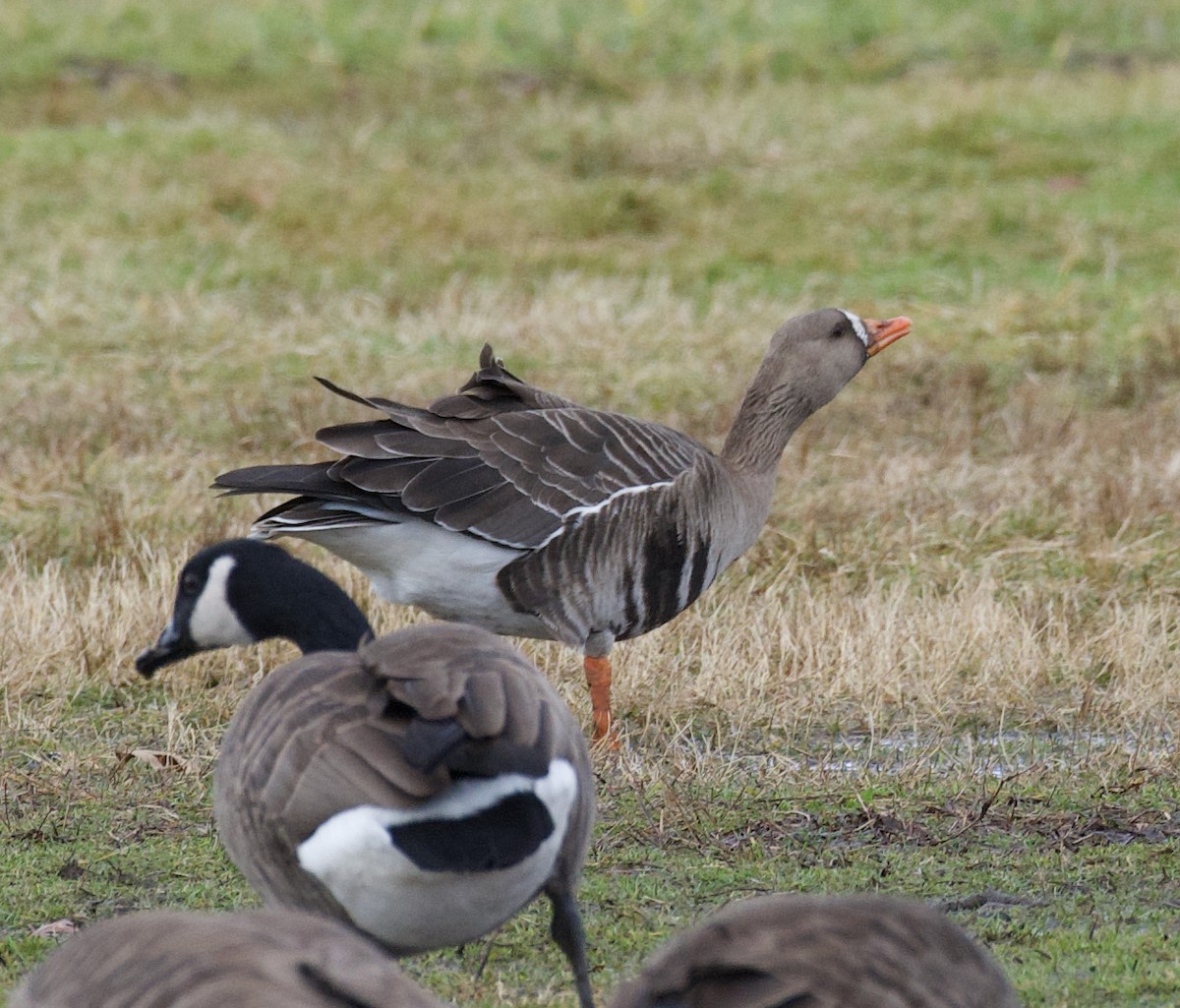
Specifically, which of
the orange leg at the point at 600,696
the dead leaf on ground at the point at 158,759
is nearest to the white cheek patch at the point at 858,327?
the orange leg at the point at 600,696

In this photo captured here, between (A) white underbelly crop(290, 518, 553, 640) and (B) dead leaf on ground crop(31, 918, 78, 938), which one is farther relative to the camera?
(A) white underbelly crop(290, 518, 553, 640)

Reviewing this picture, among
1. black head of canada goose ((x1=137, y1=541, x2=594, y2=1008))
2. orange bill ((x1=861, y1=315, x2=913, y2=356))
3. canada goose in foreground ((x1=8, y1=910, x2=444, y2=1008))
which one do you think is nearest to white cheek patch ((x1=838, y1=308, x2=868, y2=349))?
orange bill ((x1=861, y1=315, x2=913, y2=356))

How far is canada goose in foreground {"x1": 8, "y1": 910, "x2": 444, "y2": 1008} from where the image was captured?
2666 millimetres

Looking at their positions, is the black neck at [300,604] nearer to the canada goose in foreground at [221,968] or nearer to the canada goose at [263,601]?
the canada goose at [263,601]

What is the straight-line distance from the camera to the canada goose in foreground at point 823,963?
2818mm

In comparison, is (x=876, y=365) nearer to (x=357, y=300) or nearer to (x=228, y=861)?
(x=357, y=300)

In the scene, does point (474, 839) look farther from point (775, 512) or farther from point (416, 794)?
point (775, 512)

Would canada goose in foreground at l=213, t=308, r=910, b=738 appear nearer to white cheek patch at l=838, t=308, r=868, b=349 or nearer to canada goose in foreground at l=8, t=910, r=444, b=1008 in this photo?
white cheek patch at l=838, t=308, r=868, b=349

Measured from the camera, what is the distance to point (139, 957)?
288 centimetres

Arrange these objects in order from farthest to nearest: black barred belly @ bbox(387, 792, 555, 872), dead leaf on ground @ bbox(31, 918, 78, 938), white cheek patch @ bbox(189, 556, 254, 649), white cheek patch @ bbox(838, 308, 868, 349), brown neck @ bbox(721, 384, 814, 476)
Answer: white cheek patch @ bbox(838, 308, 868, 349), brown neck @ bbox(721, 384, 814, 476), white cheek patch @ bbox(189, 556, 254, 649), dead leaf on ground @ bbox(31, 918, 78, 938), black barred belly @ bbox(387, 792, 555, 872)

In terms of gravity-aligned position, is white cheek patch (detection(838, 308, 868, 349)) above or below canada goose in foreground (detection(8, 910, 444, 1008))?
below

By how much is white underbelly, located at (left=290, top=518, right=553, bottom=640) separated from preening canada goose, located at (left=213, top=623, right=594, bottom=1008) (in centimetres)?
211

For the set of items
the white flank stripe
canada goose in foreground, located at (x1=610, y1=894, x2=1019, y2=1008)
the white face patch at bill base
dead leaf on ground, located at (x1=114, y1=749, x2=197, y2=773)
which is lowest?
dead leaf on ground, located at (x1=114, y1=749, x2=197, y2=773)

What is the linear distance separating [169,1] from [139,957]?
20213mm
